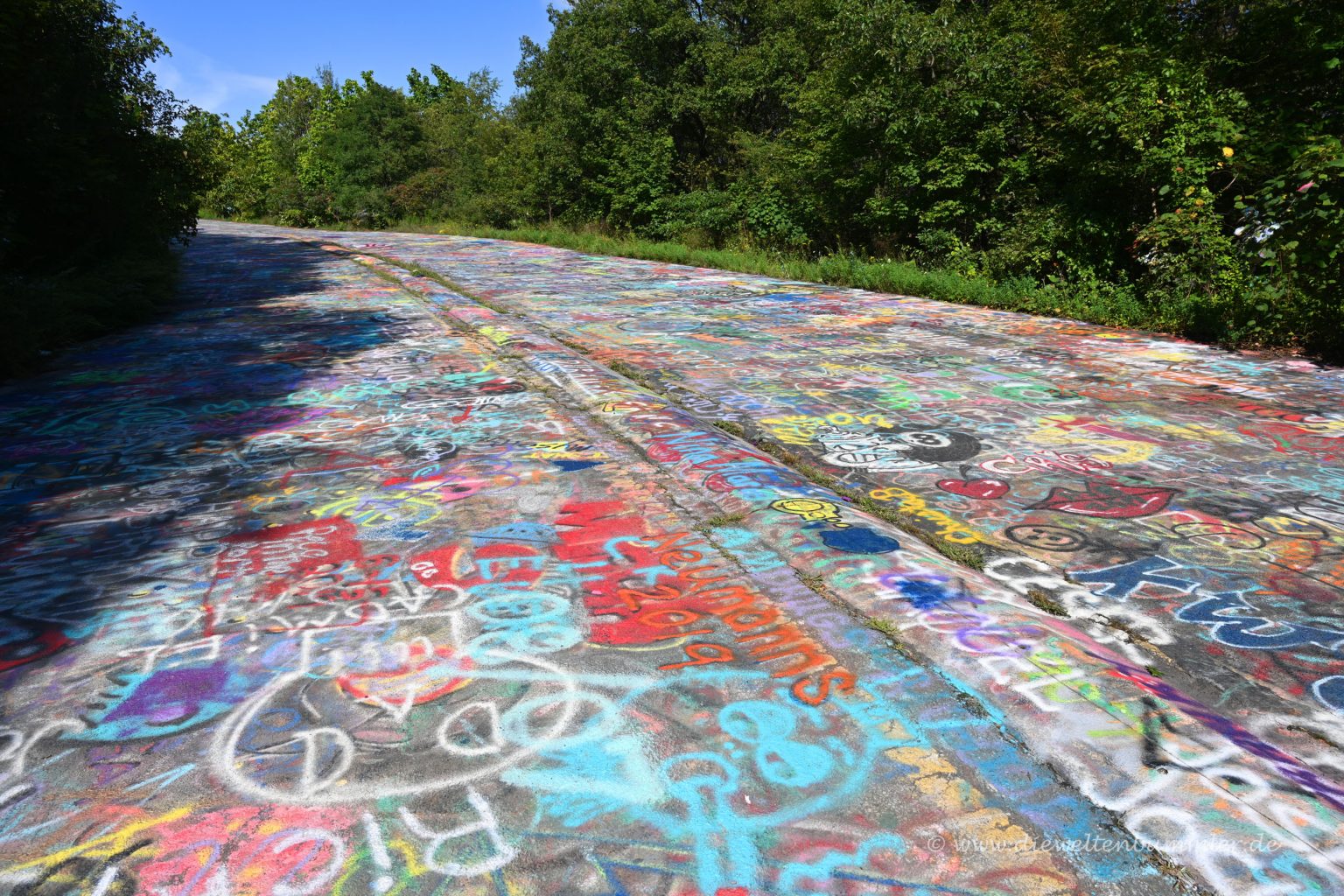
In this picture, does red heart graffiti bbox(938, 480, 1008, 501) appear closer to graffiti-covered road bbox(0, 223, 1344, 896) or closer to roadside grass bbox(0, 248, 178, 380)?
graffiti-covered road bbox(0, 223, 1344, 896)

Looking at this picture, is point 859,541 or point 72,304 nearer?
point 859,541

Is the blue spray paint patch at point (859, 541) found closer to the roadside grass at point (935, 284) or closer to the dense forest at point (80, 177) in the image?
the roadside grass at point (935, 284)

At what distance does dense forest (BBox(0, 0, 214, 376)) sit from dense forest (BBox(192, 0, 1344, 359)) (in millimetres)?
10114

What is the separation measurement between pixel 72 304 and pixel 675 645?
8486mm

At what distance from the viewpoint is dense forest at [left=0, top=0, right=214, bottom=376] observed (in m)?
7.91

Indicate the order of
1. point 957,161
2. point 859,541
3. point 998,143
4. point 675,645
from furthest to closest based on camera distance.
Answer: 1. point 957,161
2. point 998,143
3. point 859,541
4. point 675,645

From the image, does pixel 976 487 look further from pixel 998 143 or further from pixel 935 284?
pixel 998 143

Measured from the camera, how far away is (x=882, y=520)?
12.7ft

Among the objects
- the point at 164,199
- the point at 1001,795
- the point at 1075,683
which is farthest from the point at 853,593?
the point at 164,199

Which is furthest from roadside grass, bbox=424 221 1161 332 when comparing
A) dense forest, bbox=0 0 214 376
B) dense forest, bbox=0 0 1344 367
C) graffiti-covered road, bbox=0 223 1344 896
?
dense forest, bbox=0 0 214 376

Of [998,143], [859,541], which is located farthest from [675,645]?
[998,143]

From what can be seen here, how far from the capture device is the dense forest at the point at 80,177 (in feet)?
26.0

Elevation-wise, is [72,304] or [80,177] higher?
[80,177]

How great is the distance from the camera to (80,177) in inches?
380
